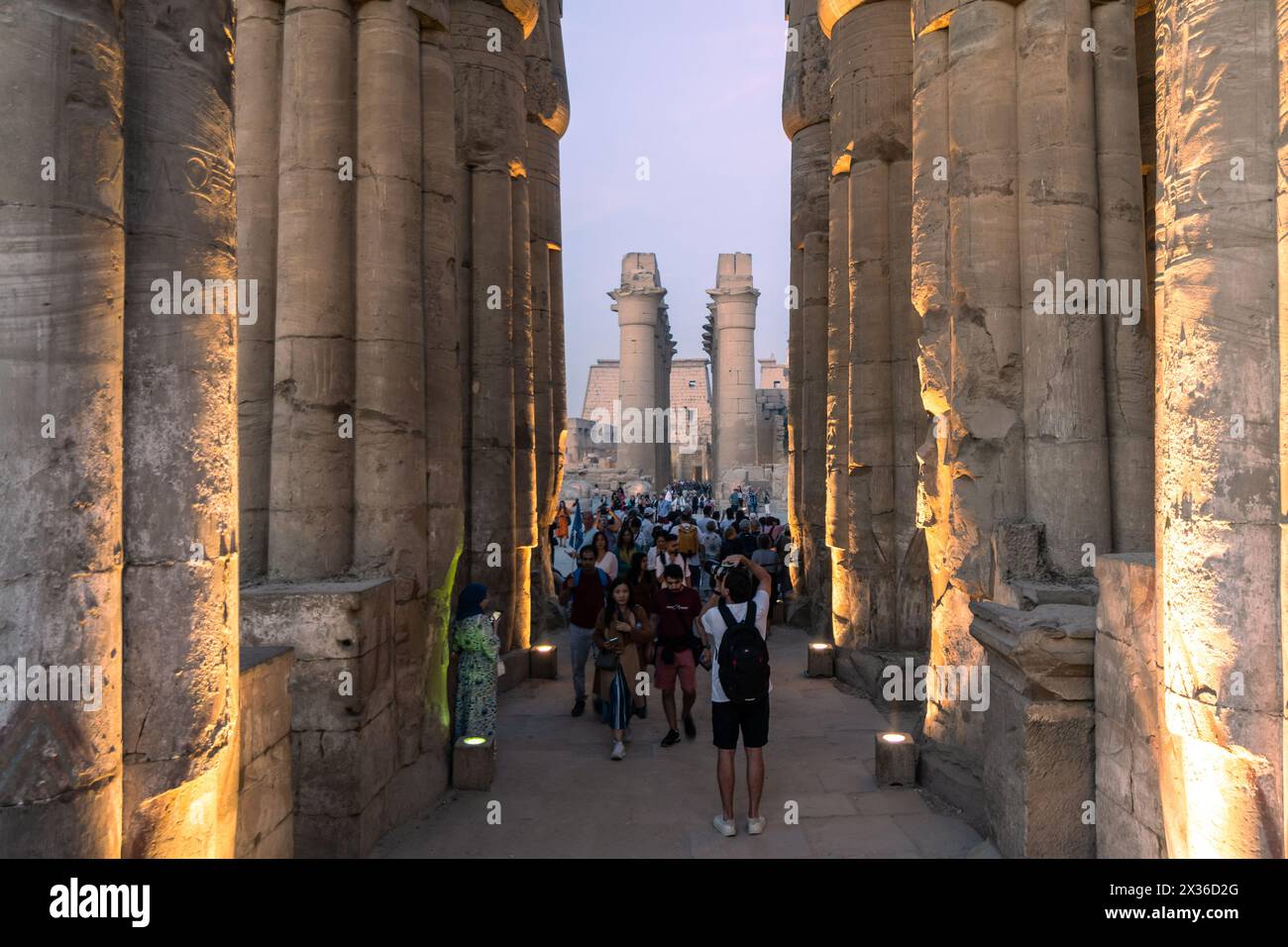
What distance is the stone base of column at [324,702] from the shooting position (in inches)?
241

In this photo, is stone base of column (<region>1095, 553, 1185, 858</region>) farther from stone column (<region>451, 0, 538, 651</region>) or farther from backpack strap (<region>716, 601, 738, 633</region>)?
stone column (<region>451, 0, 538, 651</region>)

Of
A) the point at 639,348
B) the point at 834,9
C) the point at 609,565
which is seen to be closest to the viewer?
the point at 609,565

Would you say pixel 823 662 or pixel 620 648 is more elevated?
pixel 620 648

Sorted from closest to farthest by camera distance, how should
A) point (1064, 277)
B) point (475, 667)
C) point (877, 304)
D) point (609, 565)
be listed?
point (1064, 277) → point (475, 667) → point (609, 565) → point (877, 304)

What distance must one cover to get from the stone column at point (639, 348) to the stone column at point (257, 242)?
27619mm

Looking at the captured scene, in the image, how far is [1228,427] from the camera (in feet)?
10.5

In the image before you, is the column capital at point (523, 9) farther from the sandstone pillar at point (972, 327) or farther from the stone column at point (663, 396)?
the stone column at point (663, 396)

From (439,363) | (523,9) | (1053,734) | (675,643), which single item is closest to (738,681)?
(1053,734)

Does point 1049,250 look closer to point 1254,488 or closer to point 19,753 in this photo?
point 1254,488

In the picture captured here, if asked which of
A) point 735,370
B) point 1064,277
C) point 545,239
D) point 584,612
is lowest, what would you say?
point 584,612

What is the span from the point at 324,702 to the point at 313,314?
2870mm

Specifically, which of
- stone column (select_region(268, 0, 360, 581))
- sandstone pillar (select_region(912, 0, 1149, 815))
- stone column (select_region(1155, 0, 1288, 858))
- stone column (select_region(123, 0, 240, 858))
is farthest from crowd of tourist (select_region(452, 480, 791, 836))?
stone column (select_region(123, 0, 240, 858))

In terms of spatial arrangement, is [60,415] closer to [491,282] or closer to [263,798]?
[263,798]

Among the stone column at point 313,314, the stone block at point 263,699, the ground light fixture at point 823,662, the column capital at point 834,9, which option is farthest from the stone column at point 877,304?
the stone block at point 263,699
